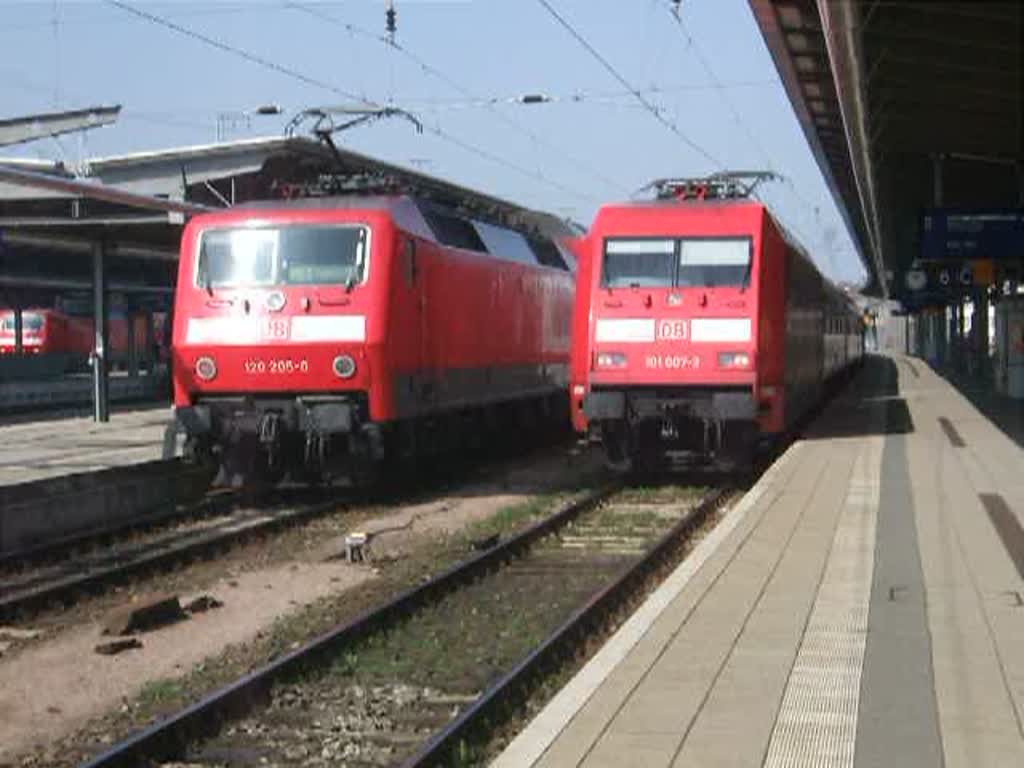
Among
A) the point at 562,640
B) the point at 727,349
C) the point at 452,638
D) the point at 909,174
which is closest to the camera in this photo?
the point at 562,640

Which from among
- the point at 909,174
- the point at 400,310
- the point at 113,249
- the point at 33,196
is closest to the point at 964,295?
the point at 909,174

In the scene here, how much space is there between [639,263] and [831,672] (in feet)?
33.0

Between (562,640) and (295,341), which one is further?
(295,341)

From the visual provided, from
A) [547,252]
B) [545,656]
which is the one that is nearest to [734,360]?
[547,252]

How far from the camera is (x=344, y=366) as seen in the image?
14.5 meters

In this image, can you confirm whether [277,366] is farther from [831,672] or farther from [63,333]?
[63,333]

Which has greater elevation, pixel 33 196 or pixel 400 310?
pixel 33 196

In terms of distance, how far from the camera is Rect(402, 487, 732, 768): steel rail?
619cm

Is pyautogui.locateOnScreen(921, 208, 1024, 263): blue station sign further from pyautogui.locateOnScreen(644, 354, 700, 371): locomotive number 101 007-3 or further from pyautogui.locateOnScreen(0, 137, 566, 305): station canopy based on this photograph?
pyautogui.locateOnScreen(644, 354, 700, 371): locomotive number 101 007-3

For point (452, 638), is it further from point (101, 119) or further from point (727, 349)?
point (101, 119)

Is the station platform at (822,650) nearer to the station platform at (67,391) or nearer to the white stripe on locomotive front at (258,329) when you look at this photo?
the white stripe on locomotive front at (258,329)

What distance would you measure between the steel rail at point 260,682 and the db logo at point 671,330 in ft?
15.1

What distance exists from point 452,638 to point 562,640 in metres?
0.86

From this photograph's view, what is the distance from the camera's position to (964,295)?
163 ft
